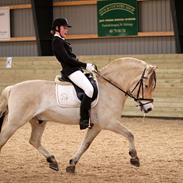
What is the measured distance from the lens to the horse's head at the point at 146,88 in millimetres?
6668

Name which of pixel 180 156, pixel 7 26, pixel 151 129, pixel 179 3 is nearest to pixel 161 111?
pixel 151 129

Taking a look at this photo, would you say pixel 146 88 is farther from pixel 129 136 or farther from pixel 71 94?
pixel 71 94

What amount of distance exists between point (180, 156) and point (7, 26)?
9.99 meters

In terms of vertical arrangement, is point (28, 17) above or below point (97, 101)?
above

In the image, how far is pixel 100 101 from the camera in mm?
6762

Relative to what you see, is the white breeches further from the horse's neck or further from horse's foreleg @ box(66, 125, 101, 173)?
horse's foreleg @ box(66, 125, 101, 173)

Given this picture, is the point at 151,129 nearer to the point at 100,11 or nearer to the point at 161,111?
the point at 161,111

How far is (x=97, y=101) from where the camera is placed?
6.75 meters

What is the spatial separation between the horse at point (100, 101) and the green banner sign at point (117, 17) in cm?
768

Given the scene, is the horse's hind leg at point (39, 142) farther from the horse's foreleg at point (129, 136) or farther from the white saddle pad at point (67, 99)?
the horse's foreleg at point (129, 136)

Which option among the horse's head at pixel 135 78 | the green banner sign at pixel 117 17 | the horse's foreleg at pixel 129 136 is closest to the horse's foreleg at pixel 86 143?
the horse's foreleg at pixel 129 136

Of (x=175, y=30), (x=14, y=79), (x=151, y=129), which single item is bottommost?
(x=151, y=129)

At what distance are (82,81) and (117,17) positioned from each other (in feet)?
26.8

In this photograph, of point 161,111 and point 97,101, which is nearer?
point 97,101
